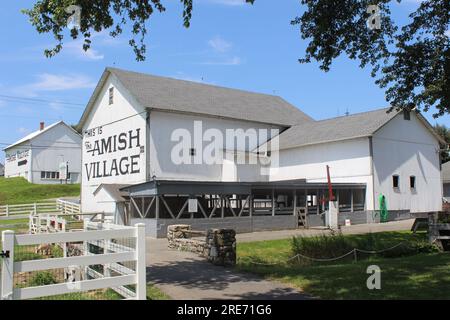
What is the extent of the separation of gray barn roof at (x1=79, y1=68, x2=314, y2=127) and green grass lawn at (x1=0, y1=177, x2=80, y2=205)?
1679 centimetres

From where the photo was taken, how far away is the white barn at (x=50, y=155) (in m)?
65.1

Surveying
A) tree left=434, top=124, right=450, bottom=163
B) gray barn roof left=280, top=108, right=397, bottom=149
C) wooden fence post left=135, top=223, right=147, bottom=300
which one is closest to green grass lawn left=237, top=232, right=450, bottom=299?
wooden fence post left=135, top=223, right=147, bottom=300

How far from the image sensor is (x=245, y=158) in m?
36.1

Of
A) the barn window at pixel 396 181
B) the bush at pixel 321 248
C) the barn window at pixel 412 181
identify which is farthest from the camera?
the barn window at pixel 412 181

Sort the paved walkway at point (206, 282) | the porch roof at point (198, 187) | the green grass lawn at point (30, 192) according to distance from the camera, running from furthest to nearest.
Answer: the green grass lawn at point (30, 192)
the porch roof at point (198, 187)
the paved walkway at point (206, 282)

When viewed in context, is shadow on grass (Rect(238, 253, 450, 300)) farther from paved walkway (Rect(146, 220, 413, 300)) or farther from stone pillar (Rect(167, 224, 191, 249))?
stone pillar (Rect(167, 224, 191, 249))

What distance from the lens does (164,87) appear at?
3759 cm

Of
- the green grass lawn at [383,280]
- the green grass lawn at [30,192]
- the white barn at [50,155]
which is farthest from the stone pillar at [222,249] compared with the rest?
the white barn at [50,155]

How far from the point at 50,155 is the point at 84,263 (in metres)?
63.4

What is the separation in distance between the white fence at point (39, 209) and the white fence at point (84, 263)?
31633 millimetres

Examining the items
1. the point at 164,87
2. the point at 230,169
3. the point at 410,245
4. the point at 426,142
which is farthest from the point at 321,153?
the point at 410,245

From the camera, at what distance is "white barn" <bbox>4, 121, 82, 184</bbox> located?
2564 inches

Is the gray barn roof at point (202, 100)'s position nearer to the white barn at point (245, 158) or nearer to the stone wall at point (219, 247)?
the white barn at point (245, 158)

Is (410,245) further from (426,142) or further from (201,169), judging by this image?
(426,142)
